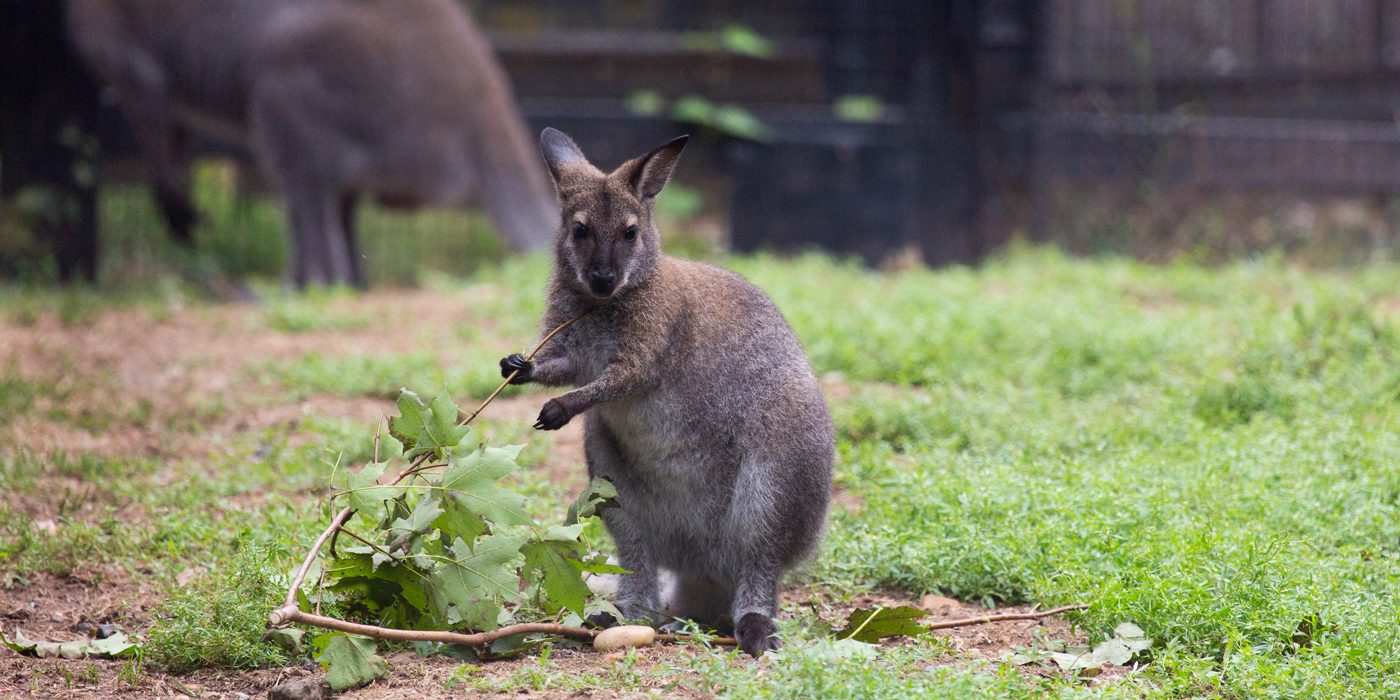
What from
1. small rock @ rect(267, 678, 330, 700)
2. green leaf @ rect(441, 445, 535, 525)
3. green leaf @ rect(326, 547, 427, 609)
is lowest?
small rock @ rect(267, 678, 330, 700)

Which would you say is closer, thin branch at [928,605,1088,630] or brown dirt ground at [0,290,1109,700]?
brown dirt ground at [0,290,1109,700]

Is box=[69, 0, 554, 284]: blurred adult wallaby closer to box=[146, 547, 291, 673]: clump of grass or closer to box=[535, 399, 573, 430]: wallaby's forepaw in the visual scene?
box=[146, 547, 291, 673]: clump of grass

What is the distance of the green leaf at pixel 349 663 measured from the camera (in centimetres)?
277

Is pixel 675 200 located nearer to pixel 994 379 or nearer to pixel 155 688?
pixel 994 379

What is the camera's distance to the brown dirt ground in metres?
2.91

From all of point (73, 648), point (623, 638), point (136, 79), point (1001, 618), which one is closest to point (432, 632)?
point (623, 638)

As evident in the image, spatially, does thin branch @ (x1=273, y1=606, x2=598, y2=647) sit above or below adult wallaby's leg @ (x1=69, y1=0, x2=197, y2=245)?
below

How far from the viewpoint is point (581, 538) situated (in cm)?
331

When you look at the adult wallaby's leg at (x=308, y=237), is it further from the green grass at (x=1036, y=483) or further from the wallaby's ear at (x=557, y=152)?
the wallaby's ear at (x=557, y=152)

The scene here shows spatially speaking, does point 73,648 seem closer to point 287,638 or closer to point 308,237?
point 287,638

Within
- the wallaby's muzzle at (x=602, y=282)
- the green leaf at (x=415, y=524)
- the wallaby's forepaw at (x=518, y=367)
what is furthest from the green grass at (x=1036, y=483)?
the wallaby's muzzle at (x=602, y=282)

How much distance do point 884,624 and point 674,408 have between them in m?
0.75

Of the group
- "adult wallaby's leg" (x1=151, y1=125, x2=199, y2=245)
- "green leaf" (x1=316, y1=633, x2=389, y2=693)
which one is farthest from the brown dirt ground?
"adult wallaby's leg" (x1=151, y1=125, x2=199, y2=245)

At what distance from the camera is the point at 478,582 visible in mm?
3000
